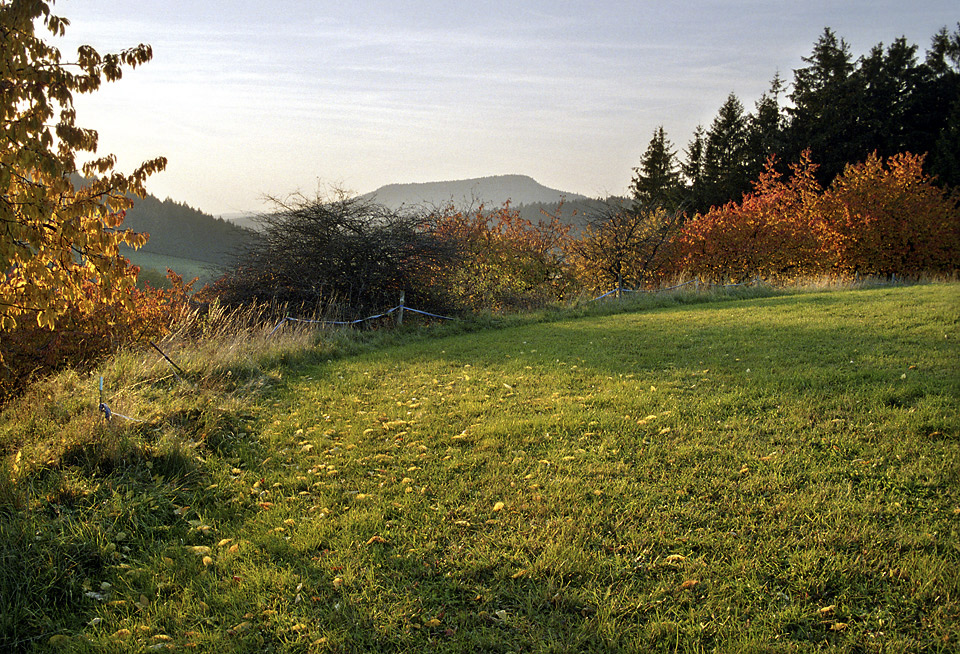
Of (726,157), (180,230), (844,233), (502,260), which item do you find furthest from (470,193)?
(180,230)

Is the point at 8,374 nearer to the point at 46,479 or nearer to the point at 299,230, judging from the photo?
the point at 46,479

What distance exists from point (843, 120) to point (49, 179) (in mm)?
43072

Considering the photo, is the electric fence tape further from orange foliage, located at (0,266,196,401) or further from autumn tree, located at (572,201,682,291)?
autumn tree, located at (572,201,682,291)

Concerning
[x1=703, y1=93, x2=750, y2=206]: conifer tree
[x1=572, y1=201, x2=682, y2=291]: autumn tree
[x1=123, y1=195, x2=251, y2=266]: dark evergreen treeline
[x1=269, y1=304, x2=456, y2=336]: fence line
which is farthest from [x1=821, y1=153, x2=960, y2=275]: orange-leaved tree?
[x1=123, y1=195, x2=251, y2=266]: dark evergreen treeline

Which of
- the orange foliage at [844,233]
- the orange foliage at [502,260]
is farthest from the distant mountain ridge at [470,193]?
the orange foliage at [844,233]

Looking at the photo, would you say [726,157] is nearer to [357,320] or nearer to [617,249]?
[617,249]

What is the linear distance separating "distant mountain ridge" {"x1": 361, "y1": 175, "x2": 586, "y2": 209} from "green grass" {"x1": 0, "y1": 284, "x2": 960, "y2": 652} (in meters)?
11.3

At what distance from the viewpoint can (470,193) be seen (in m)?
24.1

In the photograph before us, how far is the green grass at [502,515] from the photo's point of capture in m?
2.78

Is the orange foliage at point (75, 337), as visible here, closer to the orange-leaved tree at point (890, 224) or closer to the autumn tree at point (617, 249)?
the autumn tree at point (617, 249)

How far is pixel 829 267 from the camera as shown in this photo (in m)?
23.8

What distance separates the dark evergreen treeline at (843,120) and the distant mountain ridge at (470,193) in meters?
12.6

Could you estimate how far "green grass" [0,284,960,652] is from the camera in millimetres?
2775

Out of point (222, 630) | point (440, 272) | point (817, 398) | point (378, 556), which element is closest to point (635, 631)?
point (378, 556)
